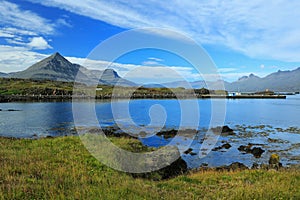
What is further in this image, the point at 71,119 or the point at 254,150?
the point at 71,119

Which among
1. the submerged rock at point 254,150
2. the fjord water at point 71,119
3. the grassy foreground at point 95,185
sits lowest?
the submerged rock at point 254,150

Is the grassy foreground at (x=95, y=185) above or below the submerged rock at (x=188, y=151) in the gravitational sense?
above

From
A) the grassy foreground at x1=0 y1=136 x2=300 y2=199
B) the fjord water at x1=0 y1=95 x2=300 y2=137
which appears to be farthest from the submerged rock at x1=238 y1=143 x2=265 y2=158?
the fjord water at x1=0 y1=95 x2=300 y2=137

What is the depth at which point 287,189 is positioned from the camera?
30.7 feet

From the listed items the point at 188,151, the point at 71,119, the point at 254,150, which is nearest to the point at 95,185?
the point at 188,151

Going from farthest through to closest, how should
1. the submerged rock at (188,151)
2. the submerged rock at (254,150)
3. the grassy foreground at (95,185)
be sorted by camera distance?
the submerged rock at (188,151) → the submerged rock at (254,150) → the grassy foreground at (95,185)

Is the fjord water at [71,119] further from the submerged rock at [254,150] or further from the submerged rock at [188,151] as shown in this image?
the submerged rock at [254,150]

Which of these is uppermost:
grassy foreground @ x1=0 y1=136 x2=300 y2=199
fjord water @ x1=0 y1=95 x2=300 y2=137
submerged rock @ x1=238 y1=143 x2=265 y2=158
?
grassy foreground @ x1=0 y1=136 x2=300 y2=199

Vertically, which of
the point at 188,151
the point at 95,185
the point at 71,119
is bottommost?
the point at 188,151

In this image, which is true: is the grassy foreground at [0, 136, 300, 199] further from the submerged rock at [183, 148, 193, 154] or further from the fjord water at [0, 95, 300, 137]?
the fjord water at [0, 95, 300, 137]

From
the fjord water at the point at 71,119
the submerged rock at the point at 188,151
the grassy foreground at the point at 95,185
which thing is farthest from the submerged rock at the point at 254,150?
the fjord water at the point at 71,119

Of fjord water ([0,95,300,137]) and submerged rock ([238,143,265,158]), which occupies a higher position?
fjord water ([0,95,300,137])

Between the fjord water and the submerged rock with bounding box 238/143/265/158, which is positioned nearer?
the submerged rock with bounding box 238/143/265/158

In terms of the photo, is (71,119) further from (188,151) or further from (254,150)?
(254,150)
